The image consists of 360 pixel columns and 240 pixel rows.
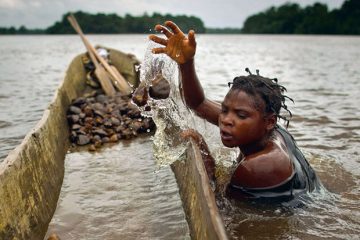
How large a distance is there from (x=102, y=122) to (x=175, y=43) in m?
3.27

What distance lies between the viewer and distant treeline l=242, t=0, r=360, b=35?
2244 inches

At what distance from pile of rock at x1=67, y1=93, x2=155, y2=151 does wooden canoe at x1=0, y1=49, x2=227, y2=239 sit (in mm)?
915

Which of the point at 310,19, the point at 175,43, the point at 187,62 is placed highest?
the point at 310,19

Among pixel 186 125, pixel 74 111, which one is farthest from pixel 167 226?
pixel 74 111

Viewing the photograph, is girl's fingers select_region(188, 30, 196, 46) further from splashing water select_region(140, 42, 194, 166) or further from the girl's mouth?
splashing water select_region(140, 42, 194, 166)

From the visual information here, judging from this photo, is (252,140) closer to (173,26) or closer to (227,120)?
(227,120)

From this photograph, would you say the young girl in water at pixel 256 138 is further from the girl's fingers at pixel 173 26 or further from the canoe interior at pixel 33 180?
the canoe interior at pixel 33 180

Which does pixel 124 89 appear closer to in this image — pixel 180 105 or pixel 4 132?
pixel 4 132

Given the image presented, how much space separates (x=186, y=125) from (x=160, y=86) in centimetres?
119

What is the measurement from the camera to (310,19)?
65.2 m

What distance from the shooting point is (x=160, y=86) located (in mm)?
5242

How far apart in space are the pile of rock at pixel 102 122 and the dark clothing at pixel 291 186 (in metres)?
2.86

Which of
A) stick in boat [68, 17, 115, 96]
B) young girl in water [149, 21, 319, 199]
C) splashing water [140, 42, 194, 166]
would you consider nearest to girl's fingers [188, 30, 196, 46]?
young girl in water [149, 21, 319, 199]

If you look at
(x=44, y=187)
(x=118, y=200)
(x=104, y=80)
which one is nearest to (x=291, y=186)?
(x=118, y=200)
